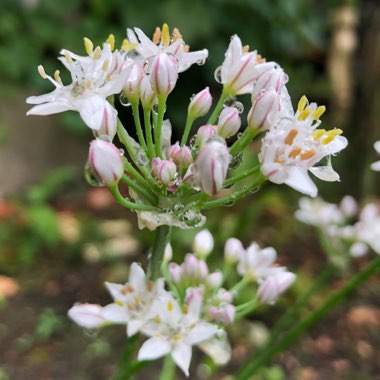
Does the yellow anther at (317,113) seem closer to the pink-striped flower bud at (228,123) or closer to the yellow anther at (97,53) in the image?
the pink-striped flower bud at (228,123)

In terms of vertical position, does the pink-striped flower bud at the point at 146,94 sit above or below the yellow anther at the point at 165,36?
below

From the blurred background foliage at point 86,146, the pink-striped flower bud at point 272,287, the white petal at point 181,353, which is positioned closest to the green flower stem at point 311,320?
the pink-striped flower bud at point 272,287

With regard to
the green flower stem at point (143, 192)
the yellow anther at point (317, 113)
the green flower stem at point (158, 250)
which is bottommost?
the green flower stem at point (158, 250)

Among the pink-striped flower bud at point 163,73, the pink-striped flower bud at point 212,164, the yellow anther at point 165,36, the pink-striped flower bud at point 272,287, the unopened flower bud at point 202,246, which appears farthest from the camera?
the unopened flower bud at point 202,246

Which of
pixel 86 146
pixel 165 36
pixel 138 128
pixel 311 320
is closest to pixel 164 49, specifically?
pixel 165 36

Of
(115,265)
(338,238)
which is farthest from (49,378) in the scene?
(338,238)

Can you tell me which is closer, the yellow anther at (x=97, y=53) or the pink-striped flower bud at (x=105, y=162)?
the pink-striped flower bud at (x=105, y=162)

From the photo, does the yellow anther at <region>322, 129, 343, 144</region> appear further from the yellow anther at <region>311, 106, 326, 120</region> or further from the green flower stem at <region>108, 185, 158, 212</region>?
the green flower stem at <region>108, 185, 158, 212</region>

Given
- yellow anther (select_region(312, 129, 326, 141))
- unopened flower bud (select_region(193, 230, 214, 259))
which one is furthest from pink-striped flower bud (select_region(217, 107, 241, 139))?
unopened flower bud (select_region(193, 230, 214, 259))
